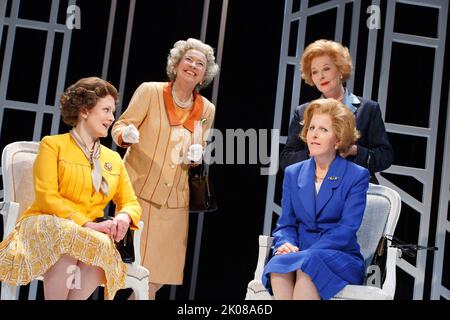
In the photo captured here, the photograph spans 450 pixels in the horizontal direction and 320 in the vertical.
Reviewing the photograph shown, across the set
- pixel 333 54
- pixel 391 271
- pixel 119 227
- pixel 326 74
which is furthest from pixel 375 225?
pixel 119 227

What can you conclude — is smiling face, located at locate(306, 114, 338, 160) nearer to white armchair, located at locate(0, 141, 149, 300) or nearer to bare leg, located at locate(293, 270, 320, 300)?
bare leg, located at locate(293, 270, 320, 300)

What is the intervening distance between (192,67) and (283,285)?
1.67 m

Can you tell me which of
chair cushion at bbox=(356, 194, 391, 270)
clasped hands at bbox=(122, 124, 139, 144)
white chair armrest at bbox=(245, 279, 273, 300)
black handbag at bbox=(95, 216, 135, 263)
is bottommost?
white chair armrest at bbox=(245, 279, 273, 300)

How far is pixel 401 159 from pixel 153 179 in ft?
7.12

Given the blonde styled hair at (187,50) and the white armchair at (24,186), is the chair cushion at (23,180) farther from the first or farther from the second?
the blonde styled hair at (187,50)

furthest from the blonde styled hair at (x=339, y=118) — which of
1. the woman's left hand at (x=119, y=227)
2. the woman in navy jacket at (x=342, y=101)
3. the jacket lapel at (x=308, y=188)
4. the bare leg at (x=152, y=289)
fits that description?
the bare leg at (x=152, y=289)

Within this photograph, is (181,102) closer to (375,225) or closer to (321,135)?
(321,135)

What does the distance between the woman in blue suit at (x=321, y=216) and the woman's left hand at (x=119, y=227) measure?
0.75m

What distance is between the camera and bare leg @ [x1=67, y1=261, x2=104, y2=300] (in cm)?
353

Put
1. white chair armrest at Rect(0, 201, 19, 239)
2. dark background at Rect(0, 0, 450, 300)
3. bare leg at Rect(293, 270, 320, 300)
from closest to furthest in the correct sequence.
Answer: bare leg at Rect(293, 270, 320, 300) → white chair armrest at Rect(0, 201, 19, 239) → dark background at Rect(0, 0, 450, 300)

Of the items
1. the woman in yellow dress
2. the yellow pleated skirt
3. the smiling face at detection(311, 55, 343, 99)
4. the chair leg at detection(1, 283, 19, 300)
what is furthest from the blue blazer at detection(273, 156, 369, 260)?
the chair leg at detection(1, 283, 19, 300)

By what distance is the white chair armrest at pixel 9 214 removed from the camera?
372cm

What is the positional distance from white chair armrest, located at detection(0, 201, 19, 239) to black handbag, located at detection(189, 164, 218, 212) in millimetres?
1200

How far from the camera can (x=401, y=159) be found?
5.68 m
